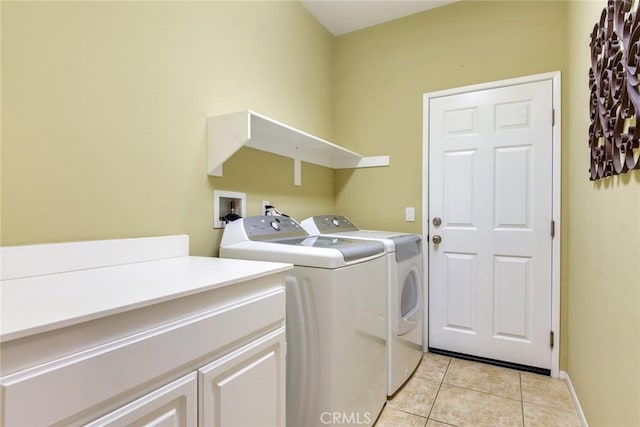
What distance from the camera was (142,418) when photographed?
0.72 m

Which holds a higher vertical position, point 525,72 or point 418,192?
point 525,72

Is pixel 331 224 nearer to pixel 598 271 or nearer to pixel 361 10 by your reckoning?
pixel 598 271

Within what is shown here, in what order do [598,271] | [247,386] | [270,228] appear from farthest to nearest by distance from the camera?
[270,228] < [598,271] < [247,386]

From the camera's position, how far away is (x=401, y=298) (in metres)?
1.93

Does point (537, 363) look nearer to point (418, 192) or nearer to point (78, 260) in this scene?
point (418, 192)

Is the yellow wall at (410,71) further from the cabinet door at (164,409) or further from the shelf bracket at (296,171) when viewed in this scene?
the cabinet door at (164,409)

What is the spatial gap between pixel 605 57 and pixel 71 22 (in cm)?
197

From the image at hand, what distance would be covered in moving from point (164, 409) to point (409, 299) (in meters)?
1.64

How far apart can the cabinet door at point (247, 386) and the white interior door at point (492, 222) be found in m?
1.67

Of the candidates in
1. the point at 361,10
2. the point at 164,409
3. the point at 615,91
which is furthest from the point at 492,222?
the point at 164,409

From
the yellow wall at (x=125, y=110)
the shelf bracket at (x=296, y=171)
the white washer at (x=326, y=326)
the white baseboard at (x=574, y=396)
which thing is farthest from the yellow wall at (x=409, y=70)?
the white baseboard at (x=574, y=396)

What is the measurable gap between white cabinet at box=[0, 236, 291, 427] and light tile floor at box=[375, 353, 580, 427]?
0.97 meters

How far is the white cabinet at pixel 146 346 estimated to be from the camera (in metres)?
0.56

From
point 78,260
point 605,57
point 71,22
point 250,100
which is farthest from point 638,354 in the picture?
point 71,22
